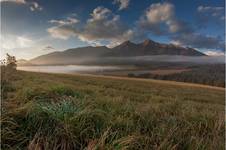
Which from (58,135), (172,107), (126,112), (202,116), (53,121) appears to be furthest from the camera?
(172,107)

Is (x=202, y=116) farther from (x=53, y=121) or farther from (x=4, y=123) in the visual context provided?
(x=4, y=123)

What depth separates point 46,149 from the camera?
4449 millimetres

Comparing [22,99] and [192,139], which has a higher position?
[22,99]

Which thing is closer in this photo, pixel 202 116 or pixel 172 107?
pixel 202 116

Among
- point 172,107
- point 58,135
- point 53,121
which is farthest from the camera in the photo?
point 172,107

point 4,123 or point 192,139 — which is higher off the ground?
point 4,123

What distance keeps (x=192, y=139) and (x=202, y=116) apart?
228 cm

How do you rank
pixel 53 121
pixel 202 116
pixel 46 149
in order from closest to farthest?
pixel 46 149 < pixel 53 121 < pixel 202 116

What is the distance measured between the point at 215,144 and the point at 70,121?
2.67 m

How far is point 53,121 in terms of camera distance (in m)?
5.57

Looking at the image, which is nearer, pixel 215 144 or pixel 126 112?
pixel 215 144

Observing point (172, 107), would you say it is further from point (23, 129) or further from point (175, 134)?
point (23, 129)

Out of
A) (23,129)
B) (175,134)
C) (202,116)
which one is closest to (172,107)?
(202,116)

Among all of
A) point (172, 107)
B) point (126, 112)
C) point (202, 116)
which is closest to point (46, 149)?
point (126, 112)
